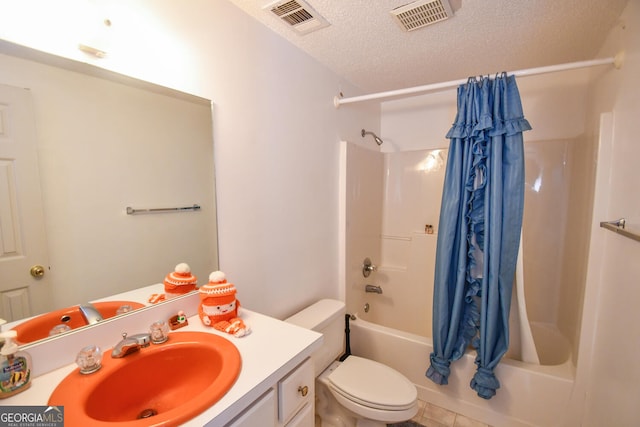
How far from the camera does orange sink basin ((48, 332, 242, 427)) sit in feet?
2.02

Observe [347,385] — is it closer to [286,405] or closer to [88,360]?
[286,405]

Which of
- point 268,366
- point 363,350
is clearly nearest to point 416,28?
point 268,366

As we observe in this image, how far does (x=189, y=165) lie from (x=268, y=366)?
82 cm

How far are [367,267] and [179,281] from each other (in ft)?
5.50

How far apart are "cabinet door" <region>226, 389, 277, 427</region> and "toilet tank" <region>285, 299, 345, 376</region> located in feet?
2.15

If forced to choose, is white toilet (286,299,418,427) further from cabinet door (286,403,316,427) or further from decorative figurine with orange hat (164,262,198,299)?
decorative figurine with orange hat (164,262,198,299)

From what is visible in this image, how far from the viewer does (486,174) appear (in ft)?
5.03

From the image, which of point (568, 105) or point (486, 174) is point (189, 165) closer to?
point (486, 174)

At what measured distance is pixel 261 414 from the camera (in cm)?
75

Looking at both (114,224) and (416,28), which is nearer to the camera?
(114,224)

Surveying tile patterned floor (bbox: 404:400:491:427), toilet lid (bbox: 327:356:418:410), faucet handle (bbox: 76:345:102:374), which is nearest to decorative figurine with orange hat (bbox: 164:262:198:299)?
faucet handle (bbox: 76:345:102:374)

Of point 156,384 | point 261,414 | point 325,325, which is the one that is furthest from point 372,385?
point 156,384

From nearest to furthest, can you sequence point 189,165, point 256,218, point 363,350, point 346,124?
point 189,165 < point 256,218 < point 363,350 < point 346,124

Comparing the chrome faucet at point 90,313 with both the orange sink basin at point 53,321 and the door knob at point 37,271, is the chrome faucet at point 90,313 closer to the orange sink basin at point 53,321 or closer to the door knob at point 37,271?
the orange sink basin at point 53,321
